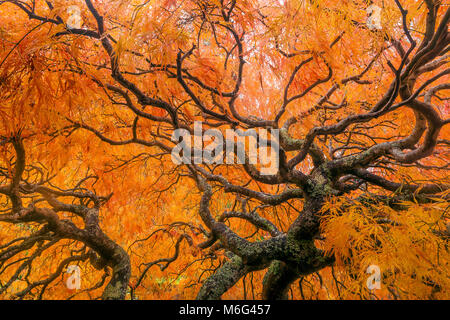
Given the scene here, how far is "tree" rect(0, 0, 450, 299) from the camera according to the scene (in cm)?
83

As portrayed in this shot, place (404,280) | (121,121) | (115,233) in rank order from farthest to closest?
(115,233) → (121,121) → (404,280)

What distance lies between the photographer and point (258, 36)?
1044mm

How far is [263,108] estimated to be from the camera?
1.64 metres

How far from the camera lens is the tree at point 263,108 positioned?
32.5 inches
